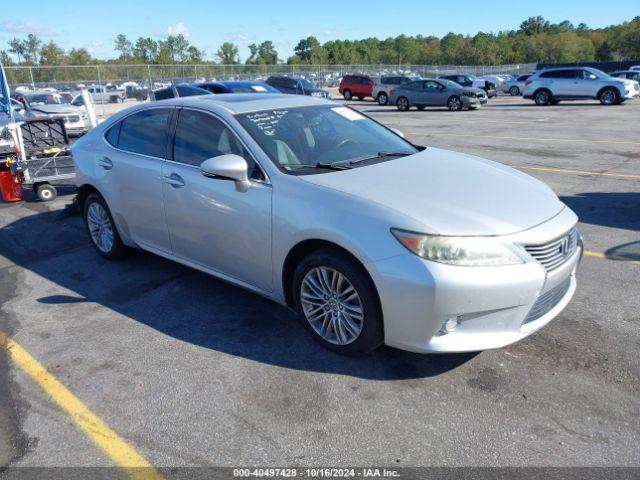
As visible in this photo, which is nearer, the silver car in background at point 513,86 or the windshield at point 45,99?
the windshield at point 45,99

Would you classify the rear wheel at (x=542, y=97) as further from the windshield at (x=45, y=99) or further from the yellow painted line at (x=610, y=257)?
the yellow painted line at (x=610, y=257)

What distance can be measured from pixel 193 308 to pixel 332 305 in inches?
57.4

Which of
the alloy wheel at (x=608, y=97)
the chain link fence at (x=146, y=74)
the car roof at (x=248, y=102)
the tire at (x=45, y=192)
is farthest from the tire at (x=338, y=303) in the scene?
the chain link fence at (x=146, y=74)

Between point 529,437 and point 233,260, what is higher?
point 233,260

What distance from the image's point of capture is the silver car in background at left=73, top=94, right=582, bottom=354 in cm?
306

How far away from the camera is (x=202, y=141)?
4.34 metres

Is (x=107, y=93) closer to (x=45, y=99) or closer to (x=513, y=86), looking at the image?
(x=45, y=99)

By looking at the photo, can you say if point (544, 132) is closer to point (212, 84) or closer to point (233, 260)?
point (212, 84)

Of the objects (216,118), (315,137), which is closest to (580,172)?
(315,137)

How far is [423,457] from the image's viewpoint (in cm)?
272

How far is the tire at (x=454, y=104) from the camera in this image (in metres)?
24.4

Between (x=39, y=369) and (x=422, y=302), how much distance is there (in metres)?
2.58

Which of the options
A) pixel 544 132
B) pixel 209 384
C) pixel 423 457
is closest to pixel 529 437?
pixel 423 457

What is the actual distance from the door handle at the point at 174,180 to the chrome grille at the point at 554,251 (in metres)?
2.65
